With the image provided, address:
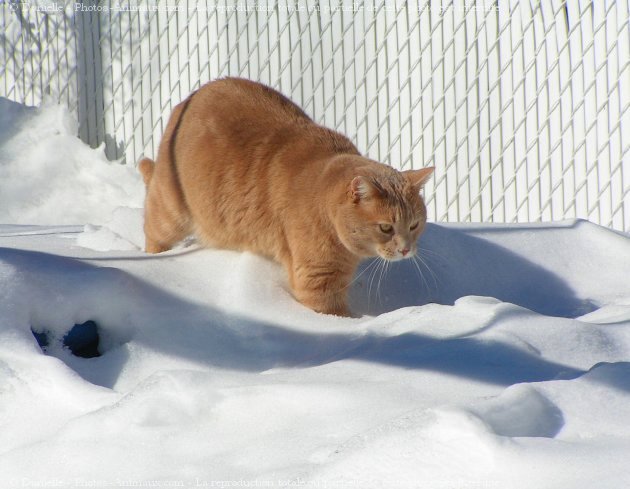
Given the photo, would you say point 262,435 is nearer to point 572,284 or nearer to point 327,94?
point 572,284

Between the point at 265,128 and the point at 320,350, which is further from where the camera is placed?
the point at 265,128

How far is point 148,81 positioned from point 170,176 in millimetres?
2304

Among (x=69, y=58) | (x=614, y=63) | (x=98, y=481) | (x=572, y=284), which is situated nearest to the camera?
(x=98, y=481)

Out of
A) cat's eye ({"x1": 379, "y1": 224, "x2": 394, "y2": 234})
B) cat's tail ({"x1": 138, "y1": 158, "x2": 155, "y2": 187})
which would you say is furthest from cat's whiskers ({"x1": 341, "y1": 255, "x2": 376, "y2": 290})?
cat's tail ({"x1": 138, "y1": 158, "x2": 155, "y2": 187})

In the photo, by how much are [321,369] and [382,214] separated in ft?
2.64

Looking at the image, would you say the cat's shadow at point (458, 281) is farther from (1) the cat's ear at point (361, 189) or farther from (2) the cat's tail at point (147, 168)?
(2) the cat's tail at point (147, 168)

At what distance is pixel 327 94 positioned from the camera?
200 inches

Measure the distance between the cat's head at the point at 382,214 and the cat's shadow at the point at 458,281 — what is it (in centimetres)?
23

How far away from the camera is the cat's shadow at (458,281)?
3072 millimetres

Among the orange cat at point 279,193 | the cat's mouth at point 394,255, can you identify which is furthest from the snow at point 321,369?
the cat's mouth at point 394,255

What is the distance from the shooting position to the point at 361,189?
2.71m

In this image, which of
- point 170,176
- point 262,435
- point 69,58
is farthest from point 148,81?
point 262,435

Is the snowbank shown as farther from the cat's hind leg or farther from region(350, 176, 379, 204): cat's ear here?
region(350, 176, 379, 204): cat's ear

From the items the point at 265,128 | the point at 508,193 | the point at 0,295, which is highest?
the point at 265,128
